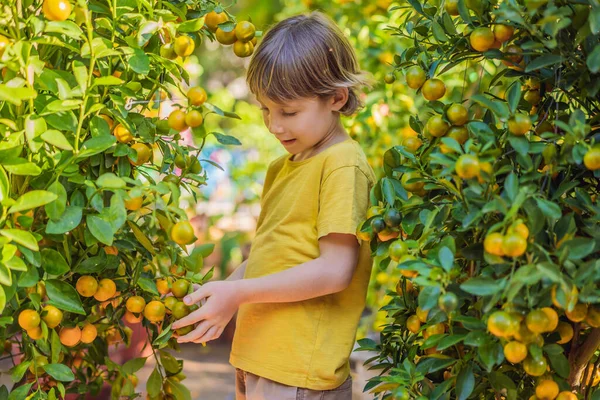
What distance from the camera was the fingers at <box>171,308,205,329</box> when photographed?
120 cm

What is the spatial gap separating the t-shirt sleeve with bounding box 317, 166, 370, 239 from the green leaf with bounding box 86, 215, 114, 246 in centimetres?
41

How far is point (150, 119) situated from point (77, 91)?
206mm

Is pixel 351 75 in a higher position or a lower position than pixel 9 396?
higher

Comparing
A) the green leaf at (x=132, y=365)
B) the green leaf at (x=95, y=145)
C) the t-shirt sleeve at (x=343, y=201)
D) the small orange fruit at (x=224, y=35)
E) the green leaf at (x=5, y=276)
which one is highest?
the small orange fruit at (x=224, y=35)

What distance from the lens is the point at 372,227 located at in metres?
1.16

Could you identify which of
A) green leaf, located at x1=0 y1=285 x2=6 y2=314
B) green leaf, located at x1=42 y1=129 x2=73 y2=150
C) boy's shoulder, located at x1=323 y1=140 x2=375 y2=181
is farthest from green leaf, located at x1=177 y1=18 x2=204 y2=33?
green leaf, located at x1=0 y1=285 x2=6 y2=314

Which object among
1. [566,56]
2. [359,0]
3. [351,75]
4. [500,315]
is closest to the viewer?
[500,315]

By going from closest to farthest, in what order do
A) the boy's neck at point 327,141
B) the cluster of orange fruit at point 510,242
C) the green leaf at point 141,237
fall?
the cluster of orange fruit at point 510,242
the green leaf at point 141,237
the boy's neck at point 327,141

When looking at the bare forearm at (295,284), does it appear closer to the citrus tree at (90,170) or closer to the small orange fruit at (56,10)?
the citrus tree at (90,170)

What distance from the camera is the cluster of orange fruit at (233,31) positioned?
1.29 m

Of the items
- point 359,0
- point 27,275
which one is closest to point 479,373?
point 27,275

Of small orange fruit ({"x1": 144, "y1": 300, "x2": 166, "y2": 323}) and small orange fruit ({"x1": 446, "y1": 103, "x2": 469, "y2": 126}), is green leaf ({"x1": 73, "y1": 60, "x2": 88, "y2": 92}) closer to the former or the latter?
small orange fruit ({"x1": 144, "y1": 300, "x2": 166, "y2": 323})

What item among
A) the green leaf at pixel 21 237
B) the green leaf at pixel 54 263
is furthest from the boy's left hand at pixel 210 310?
the green leaf at pixel 21 237

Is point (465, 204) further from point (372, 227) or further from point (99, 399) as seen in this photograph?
point (99, 399)
